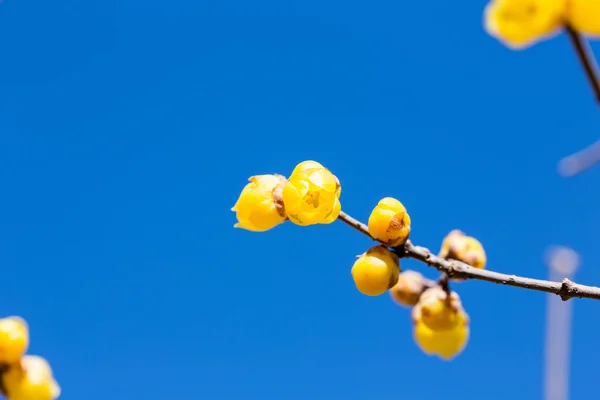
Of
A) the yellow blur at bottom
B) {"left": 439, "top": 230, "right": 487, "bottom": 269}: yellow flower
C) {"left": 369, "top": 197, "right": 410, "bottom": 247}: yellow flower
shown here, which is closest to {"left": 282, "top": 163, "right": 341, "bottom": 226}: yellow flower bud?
{"left": 369, "top": 197, "right": 410, "bottom": 247}: yellow flower

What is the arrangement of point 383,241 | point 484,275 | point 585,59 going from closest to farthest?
point 585,59 < point 484,275 < point 383,241

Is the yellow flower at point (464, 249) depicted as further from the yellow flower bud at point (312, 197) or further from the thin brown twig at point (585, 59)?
the thin brown twig at point (585, 59)

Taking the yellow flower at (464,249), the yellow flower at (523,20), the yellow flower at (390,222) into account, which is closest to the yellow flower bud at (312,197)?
the yellow flower at (390,222)

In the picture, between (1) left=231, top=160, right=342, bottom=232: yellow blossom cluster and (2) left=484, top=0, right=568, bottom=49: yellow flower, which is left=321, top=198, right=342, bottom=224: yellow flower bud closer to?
(1) left=231, top=160, right=342, bottom=232: yellow blossom cluster

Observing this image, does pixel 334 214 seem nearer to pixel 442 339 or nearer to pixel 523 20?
pixel 442 339

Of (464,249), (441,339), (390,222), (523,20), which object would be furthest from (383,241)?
(523,20)

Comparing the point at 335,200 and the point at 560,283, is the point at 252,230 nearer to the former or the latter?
the point at 335,200
